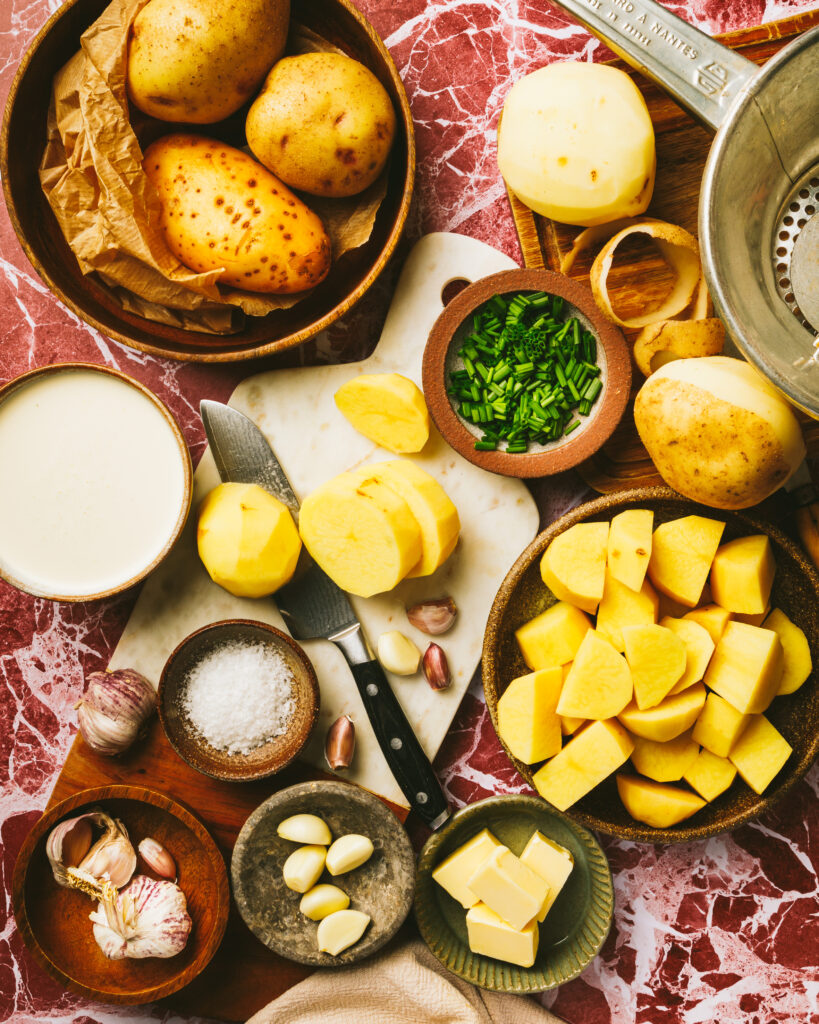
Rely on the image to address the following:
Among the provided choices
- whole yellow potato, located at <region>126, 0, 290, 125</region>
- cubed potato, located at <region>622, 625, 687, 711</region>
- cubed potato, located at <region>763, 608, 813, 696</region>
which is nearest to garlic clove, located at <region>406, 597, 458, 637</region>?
cubed potato, located at <region>622, 625, 687, 711</region>

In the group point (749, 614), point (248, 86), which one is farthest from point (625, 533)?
point (248, 86)

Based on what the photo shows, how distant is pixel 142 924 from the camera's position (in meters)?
1.40

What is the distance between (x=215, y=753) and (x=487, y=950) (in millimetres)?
613

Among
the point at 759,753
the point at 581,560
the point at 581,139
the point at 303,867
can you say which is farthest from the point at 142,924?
the point at 581,139

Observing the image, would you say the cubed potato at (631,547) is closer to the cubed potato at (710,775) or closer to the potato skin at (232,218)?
the cubed potato at (710,775)

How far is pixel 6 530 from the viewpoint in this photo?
1401 millimetres

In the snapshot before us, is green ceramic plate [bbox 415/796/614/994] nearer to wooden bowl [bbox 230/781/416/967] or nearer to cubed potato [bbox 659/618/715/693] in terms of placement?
wooden bowl [bbox 230/781/416/967]

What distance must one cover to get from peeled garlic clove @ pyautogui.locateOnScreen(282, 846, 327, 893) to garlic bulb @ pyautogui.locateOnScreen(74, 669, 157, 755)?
372 mm

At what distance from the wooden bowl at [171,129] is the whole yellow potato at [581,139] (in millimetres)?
192

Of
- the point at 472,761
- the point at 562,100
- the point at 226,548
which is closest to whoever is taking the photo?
the point at 562,100

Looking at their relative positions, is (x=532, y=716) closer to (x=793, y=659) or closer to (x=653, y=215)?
(x=793, y=659)

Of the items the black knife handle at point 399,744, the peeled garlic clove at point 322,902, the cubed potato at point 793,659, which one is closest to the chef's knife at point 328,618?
the black knife handle at point 399,744

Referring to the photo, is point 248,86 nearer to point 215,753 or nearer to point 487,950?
point 215,753

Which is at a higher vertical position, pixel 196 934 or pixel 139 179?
pixel 139 179
